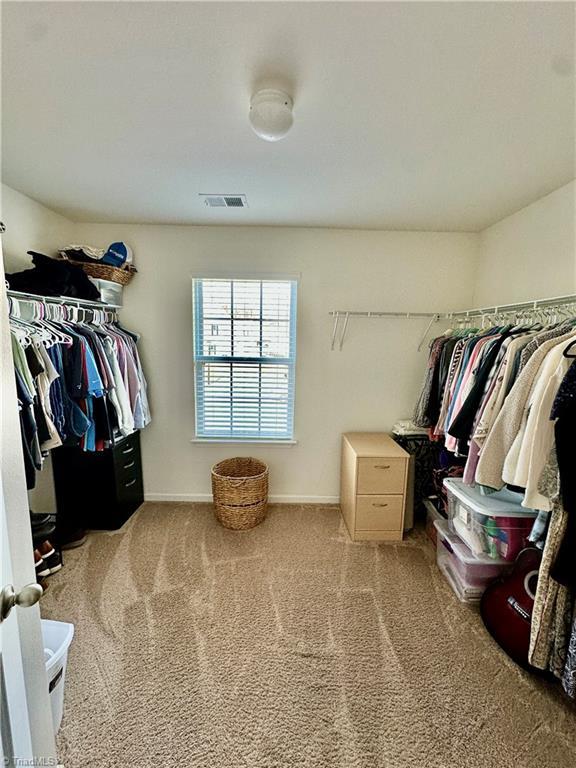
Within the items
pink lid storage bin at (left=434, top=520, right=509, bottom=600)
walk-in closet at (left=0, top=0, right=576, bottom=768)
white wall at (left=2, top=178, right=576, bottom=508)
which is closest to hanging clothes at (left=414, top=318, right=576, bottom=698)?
walk-in closet at (left=0, top=0, right=576, bottom=768)

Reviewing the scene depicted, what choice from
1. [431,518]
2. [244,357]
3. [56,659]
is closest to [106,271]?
[244,357]

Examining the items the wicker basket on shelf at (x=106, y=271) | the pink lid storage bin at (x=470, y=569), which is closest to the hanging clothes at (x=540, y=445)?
the pink lid storage bin at (x=470, y=569)

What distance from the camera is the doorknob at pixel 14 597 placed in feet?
2.16

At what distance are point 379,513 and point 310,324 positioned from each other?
1619 millimetres

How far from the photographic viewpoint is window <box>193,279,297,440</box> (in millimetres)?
2803

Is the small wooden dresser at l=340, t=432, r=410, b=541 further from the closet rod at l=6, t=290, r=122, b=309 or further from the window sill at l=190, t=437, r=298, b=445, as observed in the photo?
the closet rod at l=6, t=290, r=122, b=309

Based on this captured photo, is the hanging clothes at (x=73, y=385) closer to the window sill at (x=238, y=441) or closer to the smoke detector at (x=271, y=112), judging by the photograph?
the window sill at (x=238, y=441)

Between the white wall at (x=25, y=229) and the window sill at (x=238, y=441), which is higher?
the white wall at (x=25, y=229)

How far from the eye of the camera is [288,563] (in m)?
2.21

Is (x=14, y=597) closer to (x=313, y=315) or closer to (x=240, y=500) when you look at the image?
(x=240, y=500)

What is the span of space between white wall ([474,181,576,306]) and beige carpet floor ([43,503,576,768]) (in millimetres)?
1965

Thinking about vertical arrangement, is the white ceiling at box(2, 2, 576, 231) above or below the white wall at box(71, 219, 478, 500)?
above

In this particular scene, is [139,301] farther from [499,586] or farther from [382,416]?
[499,586]

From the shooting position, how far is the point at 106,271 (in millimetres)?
2490
